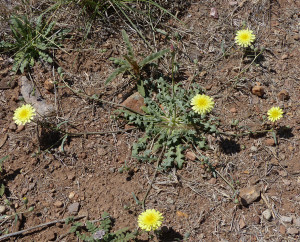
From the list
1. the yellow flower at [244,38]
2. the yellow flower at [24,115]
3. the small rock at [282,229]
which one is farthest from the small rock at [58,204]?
the yellow flower at [244,38]

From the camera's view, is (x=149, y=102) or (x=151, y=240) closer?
(x=151, y=240)

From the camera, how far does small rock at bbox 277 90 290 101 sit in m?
3.25

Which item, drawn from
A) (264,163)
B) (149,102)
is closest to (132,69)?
(149,102)

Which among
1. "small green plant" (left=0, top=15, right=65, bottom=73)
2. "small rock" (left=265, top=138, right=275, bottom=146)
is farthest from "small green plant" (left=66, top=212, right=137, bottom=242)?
"small green plant" (left=0, top=15, right=65, bottom=73)

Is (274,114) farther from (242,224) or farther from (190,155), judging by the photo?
(242,224)

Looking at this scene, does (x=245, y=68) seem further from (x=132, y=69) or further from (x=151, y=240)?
(x=151, y=240)

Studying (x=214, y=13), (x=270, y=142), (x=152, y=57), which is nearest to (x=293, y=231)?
(x=270, y=142)

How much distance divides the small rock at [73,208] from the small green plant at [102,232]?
94 millimetres

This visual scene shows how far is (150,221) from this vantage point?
259 centimetres

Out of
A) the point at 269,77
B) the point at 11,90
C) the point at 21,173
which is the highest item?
the point at 11,90

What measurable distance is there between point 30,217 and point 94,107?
4.13 ft

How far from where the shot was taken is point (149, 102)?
3.27 m

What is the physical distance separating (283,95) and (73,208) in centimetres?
240

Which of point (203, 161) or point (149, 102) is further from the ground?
point (149, 102)
